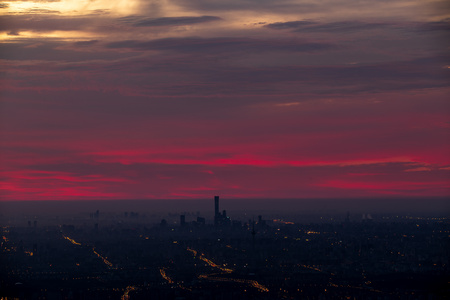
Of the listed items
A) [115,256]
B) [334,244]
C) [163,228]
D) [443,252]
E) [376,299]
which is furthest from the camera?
[163,228]

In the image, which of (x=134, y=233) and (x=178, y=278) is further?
(x=134, y=233)

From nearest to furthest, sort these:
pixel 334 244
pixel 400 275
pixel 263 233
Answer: pixel 400 275, pixel 334 244, pixel 263 233

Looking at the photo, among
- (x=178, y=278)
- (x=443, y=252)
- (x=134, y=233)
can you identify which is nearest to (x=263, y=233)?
(x=134, y=233)

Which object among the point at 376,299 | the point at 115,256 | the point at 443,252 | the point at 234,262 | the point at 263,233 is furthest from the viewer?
the point at 263,233


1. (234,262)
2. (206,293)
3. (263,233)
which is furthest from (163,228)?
(206,293)

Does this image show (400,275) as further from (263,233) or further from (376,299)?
(263,233)

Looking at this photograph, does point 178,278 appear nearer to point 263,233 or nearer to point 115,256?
point 115,256

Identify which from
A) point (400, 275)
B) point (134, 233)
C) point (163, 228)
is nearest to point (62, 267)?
point (400, 275)

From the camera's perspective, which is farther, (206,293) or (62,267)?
(62,267)

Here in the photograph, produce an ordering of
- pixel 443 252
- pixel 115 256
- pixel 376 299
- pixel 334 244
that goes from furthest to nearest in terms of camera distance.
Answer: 1. pixel 334 244
2. pixel 115 256
3. pixel 443 252
4. pixel 376 299
